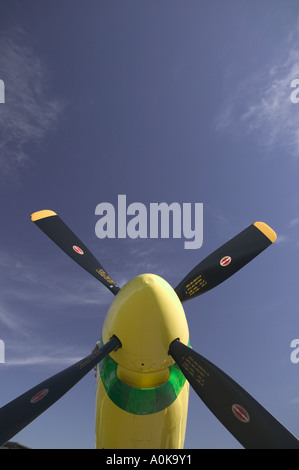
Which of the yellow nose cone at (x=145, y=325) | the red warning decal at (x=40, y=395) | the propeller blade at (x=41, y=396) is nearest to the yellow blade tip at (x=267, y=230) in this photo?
the yellow nose cone at (x=145, y=325)

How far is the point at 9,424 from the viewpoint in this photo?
17.1ft

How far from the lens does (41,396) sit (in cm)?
577

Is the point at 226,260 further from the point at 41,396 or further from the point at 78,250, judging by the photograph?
the point at 41,396

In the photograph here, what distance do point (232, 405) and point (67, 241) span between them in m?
6.67

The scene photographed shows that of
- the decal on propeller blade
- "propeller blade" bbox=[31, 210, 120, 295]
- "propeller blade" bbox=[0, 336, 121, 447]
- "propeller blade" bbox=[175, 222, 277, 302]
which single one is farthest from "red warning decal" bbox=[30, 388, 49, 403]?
the decal on propeller blade

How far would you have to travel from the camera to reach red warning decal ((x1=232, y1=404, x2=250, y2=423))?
536 cm

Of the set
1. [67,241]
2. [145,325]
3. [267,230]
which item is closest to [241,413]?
[145,325]

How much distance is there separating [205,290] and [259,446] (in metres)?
4.08

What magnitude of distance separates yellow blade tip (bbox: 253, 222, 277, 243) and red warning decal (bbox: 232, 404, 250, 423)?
5.54 metres
